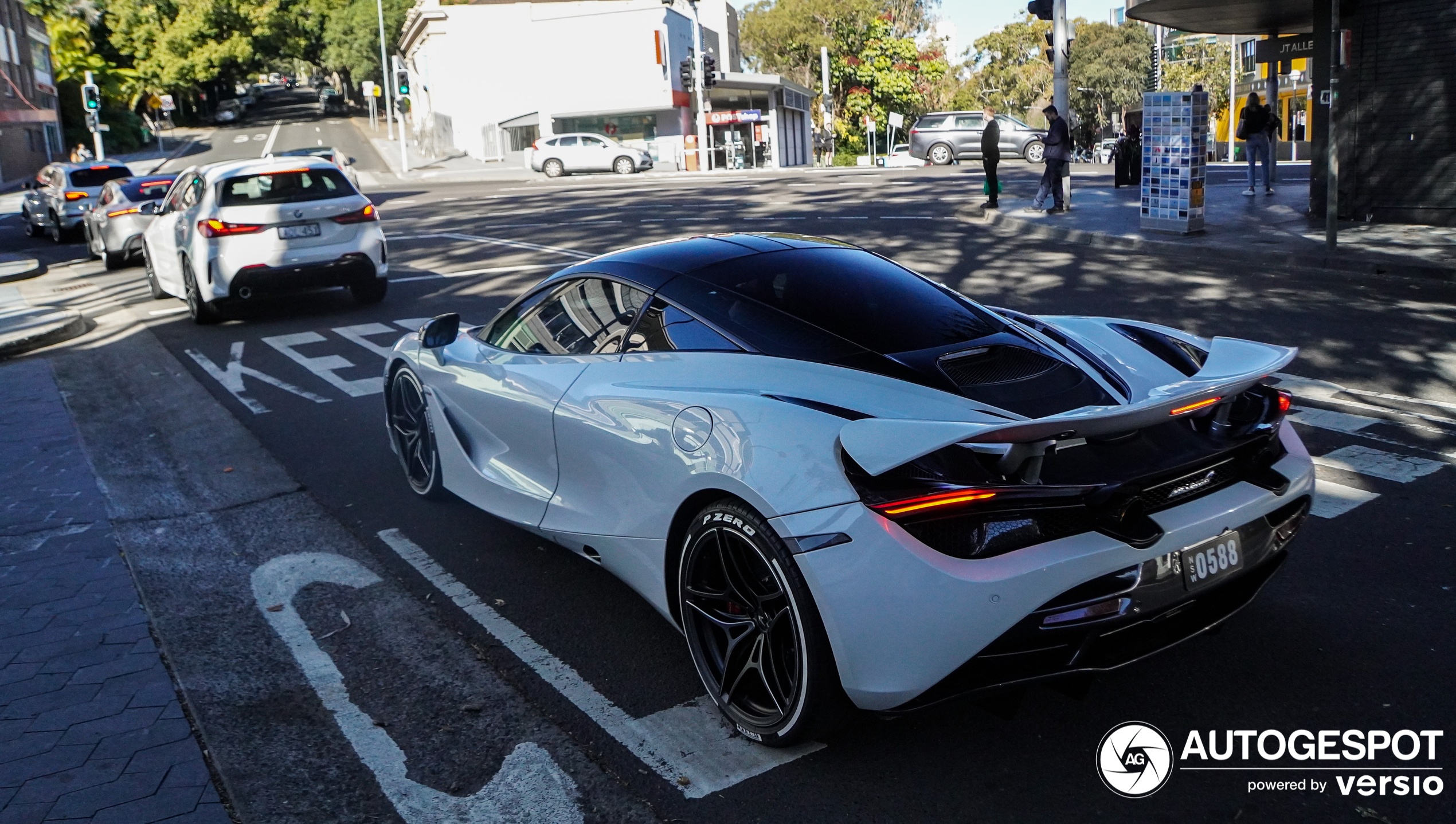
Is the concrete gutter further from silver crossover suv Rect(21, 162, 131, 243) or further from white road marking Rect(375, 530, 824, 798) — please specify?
silver crossover suv Rect(21, 162, 131, 243)

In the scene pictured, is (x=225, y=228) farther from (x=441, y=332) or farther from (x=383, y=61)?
(x=383, y=61)

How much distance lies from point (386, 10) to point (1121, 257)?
262 feet

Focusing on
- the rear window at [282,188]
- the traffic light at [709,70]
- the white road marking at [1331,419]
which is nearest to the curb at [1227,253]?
the white road marking at [1331,419]

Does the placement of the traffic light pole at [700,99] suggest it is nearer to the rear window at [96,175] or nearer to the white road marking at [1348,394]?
the rear window at [96,175]

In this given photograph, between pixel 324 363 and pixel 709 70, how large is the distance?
40.0 metres

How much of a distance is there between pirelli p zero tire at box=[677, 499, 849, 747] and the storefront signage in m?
52.5

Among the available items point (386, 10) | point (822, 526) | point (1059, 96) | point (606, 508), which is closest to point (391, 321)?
point (606, 508)

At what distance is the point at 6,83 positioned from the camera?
1957 inches

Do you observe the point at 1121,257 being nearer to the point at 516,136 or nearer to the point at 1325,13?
the point at 1325,13

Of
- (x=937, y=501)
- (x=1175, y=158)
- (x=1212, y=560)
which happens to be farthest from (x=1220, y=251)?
(x=937, y=501)

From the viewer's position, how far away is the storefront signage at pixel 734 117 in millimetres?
54656

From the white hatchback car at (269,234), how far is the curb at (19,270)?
715 cm

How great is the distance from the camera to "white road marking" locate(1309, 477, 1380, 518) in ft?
17.8

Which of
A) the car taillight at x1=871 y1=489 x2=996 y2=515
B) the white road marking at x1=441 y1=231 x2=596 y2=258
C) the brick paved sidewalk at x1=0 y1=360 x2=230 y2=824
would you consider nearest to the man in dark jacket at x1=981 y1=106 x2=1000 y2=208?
the white road marking at x1=441 y1=231 x2=596 y2=258
